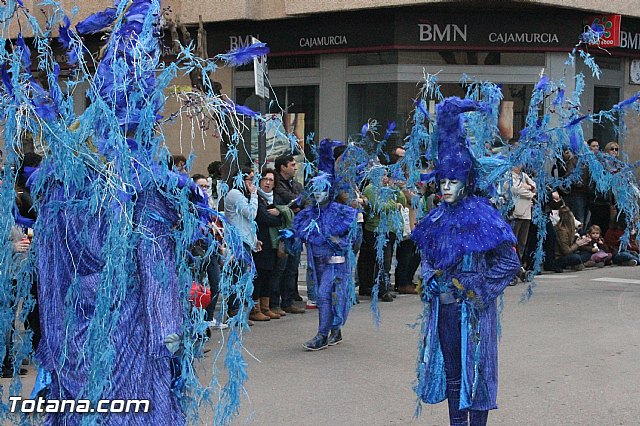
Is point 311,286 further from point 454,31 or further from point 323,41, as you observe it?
point 323,41

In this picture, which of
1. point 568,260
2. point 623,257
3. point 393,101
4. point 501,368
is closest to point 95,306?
point 501,368

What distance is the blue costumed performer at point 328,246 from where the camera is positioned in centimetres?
947

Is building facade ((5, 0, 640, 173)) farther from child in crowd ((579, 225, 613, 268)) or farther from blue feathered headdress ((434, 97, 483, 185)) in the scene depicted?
blue feathered headdress ((434, 97, 483, 185))

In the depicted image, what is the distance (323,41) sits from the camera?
20.2 meters

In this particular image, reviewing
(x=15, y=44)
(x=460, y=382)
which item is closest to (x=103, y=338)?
(x=15, y=44)

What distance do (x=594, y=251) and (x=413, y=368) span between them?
25.8 feet

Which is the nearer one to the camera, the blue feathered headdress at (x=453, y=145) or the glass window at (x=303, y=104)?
the blue feathered headdress at (x=453, y=145)

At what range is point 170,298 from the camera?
4500 mm

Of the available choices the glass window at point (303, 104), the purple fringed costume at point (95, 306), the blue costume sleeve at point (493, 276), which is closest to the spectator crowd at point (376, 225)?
the blue costume sleeve at point (493, 276)

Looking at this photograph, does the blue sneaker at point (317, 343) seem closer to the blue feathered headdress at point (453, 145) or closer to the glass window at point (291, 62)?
the blue feathered headdress at point (453, 145)

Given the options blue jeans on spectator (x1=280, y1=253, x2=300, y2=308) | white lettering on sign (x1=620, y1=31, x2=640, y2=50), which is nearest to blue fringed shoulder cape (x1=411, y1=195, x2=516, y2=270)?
blue jeans on spectator (x1=280, y1=253, x2=300, y2=308)

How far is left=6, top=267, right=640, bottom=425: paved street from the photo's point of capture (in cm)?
714

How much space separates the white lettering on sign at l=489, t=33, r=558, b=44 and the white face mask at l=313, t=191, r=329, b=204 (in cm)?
1081

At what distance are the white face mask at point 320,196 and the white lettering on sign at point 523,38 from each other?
10.8 metres
